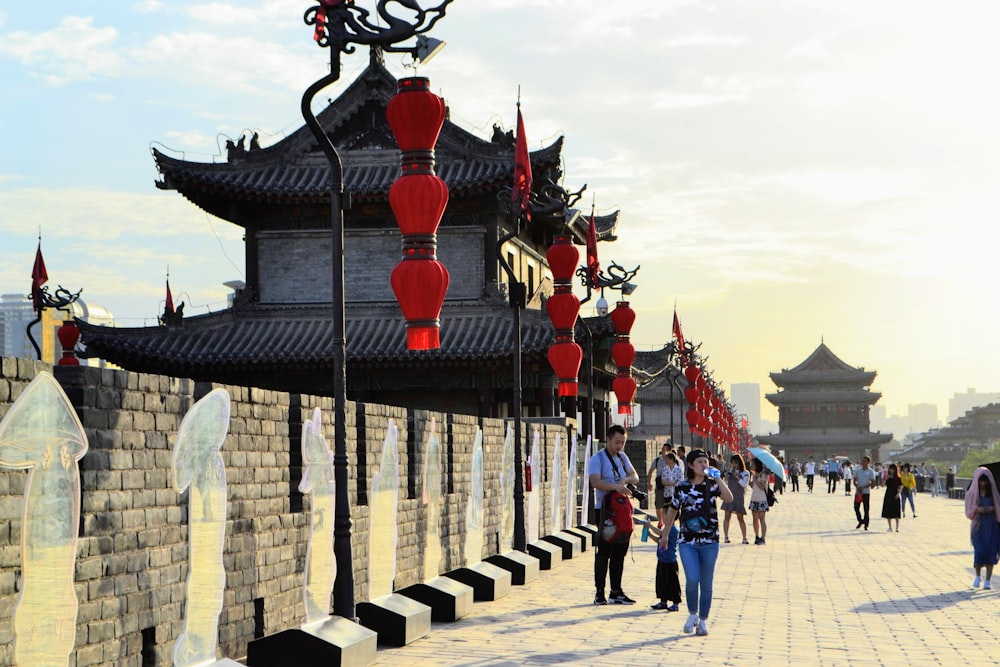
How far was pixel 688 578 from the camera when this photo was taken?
11.4 m

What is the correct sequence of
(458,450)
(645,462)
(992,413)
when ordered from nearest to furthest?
(458,450)
(645,462)
(992,413)

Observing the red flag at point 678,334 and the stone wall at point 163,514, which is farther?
the red flag at point 678,334

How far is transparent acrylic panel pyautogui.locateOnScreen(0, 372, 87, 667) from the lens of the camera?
636cm

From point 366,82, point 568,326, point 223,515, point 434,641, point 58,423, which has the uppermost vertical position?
point 366,82

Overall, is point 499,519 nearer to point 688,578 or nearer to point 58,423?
point 688,578

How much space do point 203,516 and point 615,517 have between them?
5.89 m

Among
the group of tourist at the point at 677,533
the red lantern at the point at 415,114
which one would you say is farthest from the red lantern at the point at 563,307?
the red lantern at the point at 415,114

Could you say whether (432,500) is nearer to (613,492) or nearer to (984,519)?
(613,492)

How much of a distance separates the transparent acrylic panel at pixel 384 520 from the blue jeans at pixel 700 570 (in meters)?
2.71

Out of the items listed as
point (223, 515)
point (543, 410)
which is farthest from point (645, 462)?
point (223, 515)

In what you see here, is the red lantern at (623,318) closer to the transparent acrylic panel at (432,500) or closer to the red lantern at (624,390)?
the red lantern at (624,390)

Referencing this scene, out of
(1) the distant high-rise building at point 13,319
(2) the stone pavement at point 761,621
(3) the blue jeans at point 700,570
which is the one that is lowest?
(2) the stone pavement at point 761,621

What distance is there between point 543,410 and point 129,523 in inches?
966

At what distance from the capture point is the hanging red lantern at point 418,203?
37.8 feet
